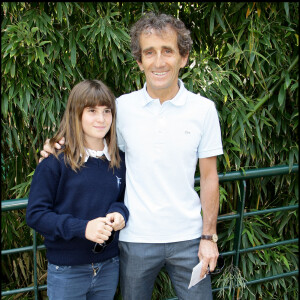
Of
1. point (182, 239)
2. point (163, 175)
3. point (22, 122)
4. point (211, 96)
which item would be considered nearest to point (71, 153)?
point (163, 175)

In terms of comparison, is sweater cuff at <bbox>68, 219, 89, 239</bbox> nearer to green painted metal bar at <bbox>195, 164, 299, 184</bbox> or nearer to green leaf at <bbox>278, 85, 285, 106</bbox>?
green painted metal bar at <bbox>195, 164, 299, 184</bbox>

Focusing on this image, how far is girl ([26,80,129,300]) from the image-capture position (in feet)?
5.19

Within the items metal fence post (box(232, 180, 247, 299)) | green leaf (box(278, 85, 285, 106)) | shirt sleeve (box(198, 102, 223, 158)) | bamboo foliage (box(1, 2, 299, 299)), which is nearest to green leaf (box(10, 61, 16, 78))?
bamboo foliage (box(1, 2, 299, 299))

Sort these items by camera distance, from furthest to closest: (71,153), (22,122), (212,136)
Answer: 1. (22,122)
2. (212,136)
3. (71,153)

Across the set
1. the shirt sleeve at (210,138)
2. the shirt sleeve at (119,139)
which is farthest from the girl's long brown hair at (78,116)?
the shirt sleeve at (210,138)

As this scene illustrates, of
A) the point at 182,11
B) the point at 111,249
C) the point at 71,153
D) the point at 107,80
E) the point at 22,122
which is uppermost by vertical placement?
the point at 182,11

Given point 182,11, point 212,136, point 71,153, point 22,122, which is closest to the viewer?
point 71,153

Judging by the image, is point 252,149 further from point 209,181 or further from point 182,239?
point 182,239

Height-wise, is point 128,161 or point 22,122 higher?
point 22,122

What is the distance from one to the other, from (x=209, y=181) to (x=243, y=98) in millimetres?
701

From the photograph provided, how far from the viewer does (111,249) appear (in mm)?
1746

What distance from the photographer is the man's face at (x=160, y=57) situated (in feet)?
5.65

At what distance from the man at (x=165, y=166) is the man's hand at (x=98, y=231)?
0.20 meters

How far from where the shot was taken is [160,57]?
1716 millimetres
